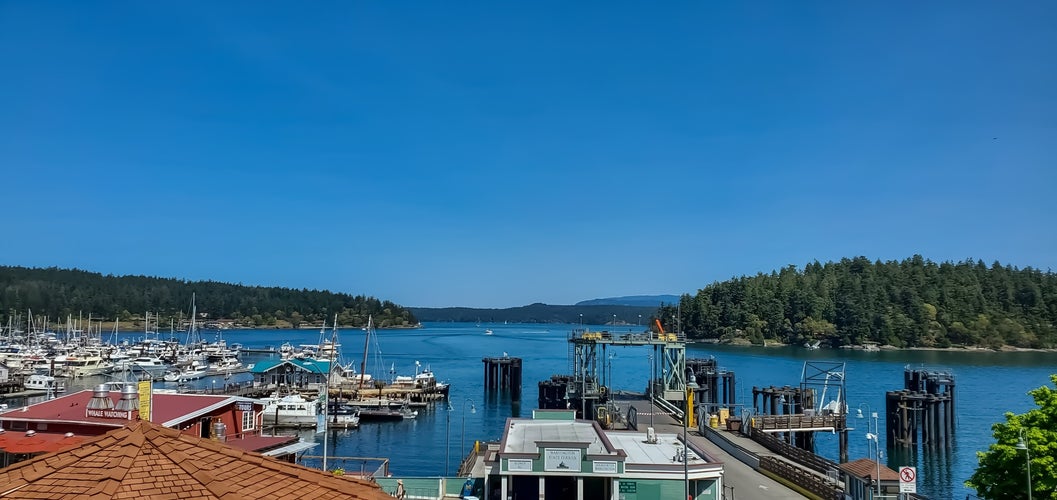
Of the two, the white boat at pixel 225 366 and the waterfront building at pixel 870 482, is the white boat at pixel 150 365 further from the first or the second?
the waterfront building at pixel 870 482

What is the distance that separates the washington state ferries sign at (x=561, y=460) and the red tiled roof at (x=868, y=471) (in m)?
9.71

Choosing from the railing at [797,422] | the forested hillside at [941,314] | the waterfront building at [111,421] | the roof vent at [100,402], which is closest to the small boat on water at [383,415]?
the railing at [797,422]

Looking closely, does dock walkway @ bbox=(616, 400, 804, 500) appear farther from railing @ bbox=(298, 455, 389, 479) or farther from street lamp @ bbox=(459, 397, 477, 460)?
street lamp @ bbox=(459, 397, 477, 460)

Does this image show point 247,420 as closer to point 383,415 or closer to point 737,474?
point 737,474

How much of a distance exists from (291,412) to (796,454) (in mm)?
48899

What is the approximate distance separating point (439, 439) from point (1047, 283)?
201406 millimetres

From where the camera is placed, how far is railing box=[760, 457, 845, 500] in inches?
1046

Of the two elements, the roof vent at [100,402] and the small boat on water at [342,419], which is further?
the small boat on water at [342,419]

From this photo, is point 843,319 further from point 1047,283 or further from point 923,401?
point 923,401

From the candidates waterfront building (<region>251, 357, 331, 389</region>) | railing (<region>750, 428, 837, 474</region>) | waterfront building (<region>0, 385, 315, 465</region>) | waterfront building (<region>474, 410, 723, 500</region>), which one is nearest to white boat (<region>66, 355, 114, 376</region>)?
waterfront building (<region>251, 357, 331, 389</region>)

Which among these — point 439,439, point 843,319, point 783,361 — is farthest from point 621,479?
point 843,319

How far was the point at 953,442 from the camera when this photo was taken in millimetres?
58938

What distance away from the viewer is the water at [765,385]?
5209cm

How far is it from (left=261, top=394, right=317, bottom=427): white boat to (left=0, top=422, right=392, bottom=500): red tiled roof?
6375 cm
